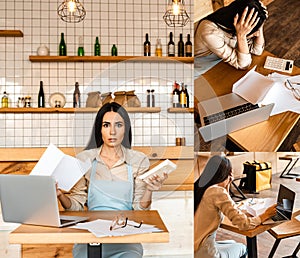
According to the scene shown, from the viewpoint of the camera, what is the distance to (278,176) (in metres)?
3.16

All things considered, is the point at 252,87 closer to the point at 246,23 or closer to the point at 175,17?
the point at 246,23

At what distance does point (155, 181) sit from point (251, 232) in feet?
2.38

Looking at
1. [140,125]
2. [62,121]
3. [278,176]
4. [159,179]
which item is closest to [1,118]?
[62,121]

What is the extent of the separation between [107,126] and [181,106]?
1492 mm

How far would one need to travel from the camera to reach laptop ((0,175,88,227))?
7.48 ft

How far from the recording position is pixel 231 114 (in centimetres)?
319

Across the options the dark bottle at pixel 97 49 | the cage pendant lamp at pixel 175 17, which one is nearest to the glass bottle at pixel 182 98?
the cage pendant lamp at pixel 175 17

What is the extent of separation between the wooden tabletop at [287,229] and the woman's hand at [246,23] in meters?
1.09

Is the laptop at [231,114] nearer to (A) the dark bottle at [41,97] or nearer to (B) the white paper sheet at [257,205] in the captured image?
(B) the white paper sheet at [257,205]

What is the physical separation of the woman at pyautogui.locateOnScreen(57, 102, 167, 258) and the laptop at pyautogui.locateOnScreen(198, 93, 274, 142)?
51 cm

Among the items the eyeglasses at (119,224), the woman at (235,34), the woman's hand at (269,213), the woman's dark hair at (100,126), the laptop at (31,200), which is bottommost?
the woman's hand at (269,213)

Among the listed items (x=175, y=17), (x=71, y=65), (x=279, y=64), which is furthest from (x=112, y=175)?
(x=175, y=17)

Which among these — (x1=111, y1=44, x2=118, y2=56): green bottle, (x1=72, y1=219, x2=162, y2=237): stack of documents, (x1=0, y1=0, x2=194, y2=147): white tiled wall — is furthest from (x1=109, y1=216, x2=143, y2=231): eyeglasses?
(x1=111, y1=44, x2=118, y2=56): green bottle

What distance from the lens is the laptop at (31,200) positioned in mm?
2279
